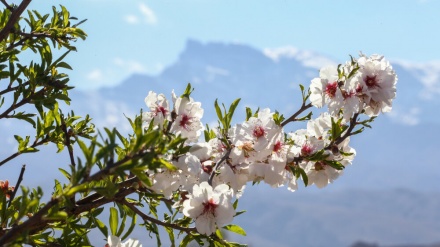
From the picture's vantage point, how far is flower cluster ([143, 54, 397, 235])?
257 centimetres

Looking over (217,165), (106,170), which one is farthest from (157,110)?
(106,170)

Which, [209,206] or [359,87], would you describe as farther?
[359,87]

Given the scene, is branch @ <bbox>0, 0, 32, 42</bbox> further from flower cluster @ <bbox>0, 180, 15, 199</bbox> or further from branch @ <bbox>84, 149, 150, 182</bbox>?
branch @ <bbox>84, 149, 150, 182</bbox>

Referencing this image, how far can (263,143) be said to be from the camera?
8.98 feet

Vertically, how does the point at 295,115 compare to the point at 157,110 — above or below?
above

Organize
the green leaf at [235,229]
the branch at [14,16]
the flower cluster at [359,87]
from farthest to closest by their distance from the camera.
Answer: the branch at [14,16] → the flower cluster at [359,87] → the green leaf at [235,229]

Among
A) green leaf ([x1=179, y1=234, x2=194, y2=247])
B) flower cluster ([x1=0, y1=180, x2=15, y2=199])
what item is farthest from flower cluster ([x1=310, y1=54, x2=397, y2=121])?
flower cluster ([x1=0, y1=180, x2=15, y2=199])

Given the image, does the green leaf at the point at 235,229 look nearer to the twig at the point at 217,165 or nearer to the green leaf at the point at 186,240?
the green leaf at the point at 186,240

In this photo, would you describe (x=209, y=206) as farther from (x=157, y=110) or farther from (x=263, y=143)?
(x=157, y=110)

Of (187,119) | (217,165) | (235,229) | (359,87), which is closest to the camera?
(217,165)

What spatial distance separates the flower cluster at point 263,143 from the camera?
2.57 metres

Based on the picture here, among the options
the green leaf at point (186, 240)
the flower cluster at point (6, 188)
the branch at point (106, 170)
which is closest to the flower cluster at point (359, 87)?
the green leaf at point (186, 240)

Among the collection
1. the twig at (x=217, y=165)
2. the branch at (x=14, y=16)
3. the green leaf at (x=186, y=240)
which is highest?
the branch at (x=14, y=16)

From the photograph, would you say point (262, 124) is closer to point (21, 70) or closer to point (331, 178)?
point (331, 178)
